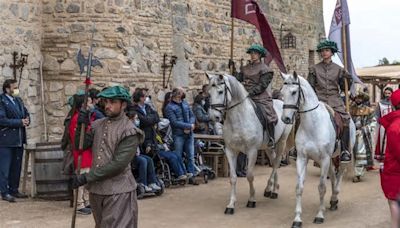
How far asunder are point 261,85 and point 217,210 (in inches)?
79.8

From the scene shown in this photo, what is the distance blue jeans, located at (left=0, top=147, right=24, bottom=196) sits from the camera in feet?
29.5

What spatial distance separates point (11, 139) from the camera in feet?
29.4

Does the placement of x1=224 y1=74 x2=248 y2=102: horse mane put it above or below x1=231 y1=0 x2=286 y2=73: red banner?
below

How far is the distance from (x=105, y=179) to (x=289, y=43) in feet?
48.3

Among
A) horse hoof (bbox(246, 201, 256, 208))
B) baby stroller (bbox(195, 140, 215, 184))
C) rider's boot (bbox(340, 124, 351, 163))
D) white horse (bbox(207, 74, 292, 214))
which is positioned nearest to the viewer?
white horse (bbox(207, 74, 292, 214))

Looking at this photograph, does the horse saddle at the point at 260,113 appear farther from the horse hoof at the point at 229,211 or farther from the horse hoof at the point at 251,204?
the horse hoof at the point at 229,211

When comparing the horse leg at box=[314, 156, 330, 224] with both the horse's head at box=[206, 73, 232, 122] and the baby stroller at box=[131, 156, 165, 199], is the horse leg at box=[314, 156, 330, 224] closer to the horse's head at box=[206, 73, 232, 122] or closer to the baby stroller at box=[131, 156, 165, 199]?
the horse's head at box=[206, 73, 232, 122]

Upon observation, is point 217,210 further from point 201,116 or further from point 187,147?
point 201,116

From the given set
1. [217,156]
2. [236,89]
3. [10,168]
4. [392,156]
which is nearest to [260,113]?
[236,89]

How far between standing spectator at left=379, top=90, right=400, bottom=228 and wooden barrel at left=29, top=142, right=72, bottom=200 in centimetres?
462

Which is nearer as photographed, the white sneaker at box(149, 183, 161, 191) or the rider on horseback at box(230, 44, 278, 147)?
the rider on horseback at box(230, 44, 278, 147)

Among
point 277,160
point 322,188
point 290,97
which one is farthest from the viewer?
point 277,160

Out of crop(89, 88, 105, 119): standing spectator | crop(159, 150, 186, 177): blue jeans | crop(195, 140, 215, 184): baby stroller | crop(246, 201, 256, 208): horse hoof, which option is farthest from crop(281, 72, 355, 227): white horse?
crop(195, 140, 215, 184): baby stroller

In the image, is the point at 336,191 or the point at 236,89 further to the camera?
the point at 336,191
